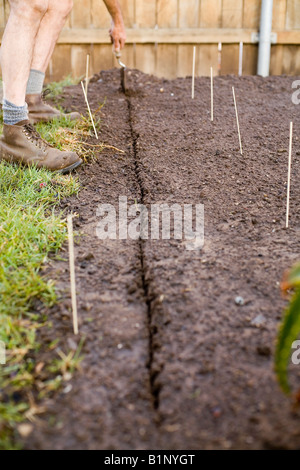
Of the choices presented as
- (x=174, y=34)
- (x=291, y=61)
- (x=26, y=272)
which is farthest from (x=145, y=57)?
(x=26, y=272)

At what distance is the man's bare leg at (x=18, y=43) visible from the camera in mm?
2174

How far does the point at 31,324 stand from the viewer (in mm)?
1333

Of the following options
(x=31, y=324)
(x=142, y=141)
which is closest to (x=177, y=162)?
(x=142, y=141)

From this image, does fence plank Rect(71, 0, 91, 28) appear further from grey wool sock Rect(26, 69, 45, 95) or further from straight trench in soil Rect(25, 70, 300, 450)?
straight trench in soil Rect(25, 70, 300, 450)

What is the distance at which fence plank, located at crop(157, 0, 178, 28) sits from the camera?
4043mm

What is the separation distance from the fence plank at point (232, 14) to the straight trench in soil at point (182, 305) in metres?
1.74

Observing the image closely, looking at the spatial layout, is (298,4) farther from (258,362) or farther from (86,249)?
(258,362)

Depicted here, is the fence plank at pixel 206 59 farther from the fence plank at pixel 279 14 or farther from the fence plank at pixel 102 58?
the fence plank at pixel 102 58

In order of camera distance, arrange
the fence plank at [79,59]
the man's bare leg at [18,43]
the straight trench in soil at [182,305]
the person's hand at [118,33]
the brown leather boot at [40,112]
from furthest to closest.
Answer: the fence plank at [79,59] < the person's hand at [118,33] < the brown leather boot at [40,112] < the man's bare leg at [18,43] < the straight trench in soil at [182,305]

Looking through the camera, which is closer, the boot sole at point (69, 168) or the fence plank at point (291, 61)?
the boot sole at point (69, 168)

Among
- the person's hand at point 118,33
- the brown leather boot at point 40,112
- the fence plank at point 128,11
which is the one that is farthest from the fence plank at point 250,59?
the brown leather boot at point 40,112

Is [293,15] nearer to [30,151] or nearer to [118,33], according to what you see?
[118,33]

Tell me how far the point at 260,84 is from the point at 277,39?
2.45 ft

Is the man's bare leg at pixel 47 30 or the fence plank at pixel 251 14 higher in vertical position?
the fence plank at pixel 251 14
